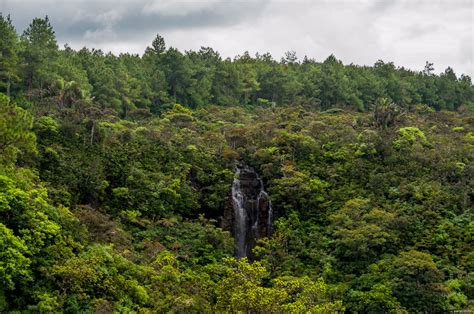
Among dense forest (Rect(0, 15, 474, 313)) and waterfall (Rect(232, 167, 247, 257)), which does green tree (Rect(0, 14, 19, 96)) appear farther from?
waterfall (Rect(232, 167, 247, 257))

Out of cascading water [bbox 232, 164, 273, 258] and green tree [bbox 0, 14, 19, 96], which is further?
green tree [bbox 0, 14, 19, 96]

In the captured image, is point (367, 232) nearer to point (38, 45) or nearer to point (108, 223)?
point (108, 223)

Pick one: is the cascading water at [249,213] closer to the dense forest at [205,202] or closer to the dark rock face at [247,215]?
the dark rock face at [247,215]

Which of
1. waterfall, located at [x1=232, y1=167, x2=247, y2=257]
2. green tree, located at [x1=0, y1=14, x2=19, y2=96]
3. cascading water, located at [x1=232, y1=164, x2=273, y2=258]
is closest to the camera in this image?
waterfall, located at [x1=232, y1=167, x2=247, y2=257]

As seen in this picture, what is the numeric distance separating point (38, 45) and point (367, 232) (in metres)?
31.4

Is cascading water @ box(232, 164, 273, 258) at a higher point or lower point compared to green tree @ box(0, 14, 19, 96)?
lower

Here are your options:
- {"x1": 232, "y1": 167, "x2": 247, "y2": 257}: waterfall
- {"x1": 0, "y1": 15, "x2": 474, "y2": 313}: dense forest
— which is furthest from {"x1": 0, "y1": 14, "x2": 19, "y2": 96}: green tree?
{"x1": 232, "y1": 167, "x2": 247, "y2": 257}: waterfall

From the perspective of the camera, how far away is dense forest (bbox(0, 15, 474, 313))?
21.6 meters

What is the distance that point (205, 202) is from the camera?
36438 millimetres

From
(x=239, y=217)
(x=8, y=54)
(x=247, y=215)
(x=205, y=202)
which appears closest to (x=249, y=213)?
(x=247, y=215)

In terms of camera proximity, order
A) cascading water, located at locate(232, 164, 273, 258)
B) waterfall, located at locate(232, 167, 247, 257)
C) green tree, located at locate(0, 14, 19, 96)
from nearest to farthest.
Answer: waterfall, located at locate(232, 167, 247, 257) < cascading water, located at locate(232, 164, 273, 258) < green tree, located at locate(0, 14, 19, 96)

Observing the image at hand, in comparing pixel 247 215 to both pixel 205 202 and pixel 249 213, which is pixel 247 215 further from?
pixel 205 202

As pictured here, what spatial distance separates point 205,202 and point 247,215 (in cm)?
315

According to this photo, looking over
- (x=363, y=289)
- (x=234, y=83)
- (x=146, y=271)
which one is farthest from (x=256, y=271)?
(x=234, y=83)
